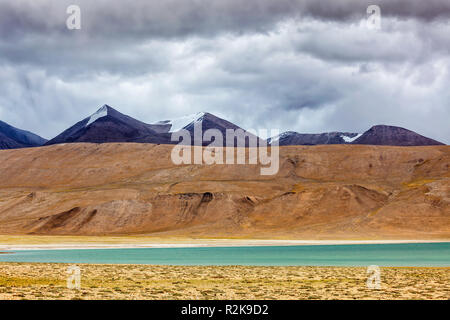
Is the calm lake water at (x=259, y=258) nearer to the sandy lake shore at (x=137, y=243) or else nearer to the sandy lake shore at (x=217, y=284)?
the sandy lake shore at (x=217, y=284)

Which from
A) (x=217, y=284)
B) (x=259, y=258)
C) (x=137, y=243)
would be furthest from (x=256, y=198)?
(x=217, y=284)

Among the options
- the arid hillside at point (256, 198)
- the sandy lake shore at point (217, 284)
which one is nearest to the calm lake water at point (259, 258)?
the sandy lake shore at point (217, 284)

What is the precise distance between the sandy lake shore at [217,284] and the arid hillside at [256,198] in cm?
7566

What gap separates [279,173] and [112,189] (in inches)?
1821

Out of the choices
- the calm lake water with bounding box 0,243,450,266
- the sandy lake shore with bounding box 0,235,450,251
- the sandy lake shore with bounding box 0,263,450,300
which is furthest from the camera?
the sandy lake shore with bounding box 0,235,450,251

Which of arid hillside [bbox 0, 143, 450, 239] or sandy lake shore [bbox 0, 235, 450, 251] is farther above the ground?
arid hillside [bbox 0, 143, 450, 239]

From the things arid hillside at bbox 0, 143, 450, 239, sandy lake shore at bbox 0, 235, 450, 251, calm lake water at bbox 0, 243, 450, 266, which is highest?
arid hillside at bbox 0, 143, 450, 239

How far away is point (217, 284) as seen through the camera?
26.2 meters

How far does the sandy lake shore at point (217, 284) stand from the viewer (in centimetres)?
2148

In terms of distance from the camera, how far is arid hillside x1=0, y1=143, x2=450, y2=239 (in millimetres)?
118250

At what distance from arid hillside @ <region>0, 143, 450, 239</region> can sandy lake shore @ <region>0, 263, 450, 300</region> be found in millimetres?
75656

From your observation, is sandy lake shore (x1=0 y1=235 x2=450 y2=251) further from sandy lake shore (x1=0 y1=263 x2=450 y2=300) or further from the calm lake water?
sandy lake shore (x1=0 y1=263 x2=450 y2=300)

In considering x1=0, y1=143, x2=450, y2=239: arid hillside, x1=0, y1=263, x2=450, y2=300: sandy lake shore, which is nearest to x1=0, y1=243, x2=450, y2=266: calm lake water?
x1=0, y1=263, x2=450, y2=300: sandy lake shore
